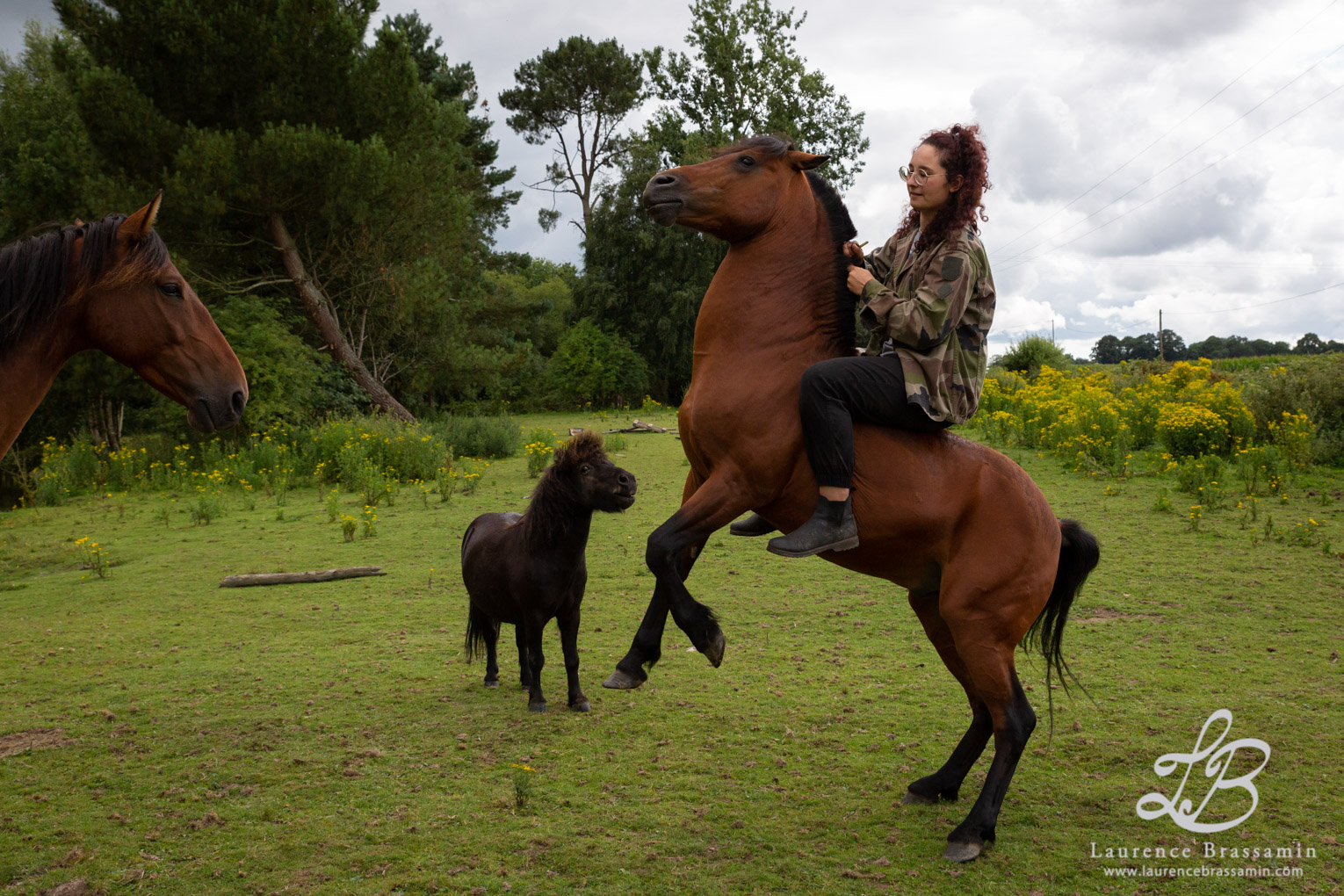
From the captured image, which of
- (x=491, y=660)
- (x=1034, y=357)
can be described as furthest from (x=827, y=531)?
(x=1034, y=357)

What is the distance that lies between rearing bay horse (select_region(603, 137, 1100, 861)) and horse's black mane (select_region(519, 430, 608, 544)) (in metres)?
1.95

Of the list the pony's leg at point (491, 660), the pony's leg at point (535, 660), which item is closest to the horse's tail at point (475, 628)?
the pony's leg at point (491, 660)

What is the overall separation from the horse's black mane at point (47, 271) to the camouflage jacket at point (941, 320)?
2.92 m

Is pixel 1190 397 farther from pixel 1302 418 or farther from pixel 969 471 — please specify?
pixel 969 471

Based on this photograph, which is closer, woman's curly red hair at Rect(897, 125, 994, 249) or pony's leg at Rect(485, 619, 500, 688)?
woman's curly red hair at Rect(897, 125, 994, 249)

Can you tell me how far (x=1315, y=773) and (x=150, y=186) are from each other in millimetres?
19583

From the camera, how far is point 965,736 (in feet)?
13.1

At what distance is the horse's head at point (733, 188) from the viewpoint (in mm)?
3236

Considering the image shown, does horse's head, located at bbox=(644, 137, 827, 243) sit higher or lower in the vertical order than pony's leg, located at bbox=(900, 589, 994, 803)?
higher

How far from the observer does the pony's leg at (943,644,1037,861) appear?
137 inches

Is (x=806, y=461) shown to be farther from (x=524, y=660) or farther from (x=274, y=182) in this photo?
(x=274, y=182)

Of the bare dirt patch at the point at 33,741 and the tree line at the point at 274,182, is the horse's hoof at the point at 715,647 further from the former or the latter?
the tree line at the point at 274,182

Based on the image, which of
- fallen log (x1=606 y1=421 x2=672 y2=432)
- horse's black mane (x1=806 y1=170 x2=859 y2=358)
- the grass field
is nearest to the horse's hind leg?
the grass field

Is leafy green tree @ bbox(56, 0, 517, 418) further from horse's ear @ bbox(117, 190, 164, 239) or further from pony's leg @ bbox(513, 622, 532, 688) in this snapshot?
horse's ear @ bbox(117, 190, 164, 239)
